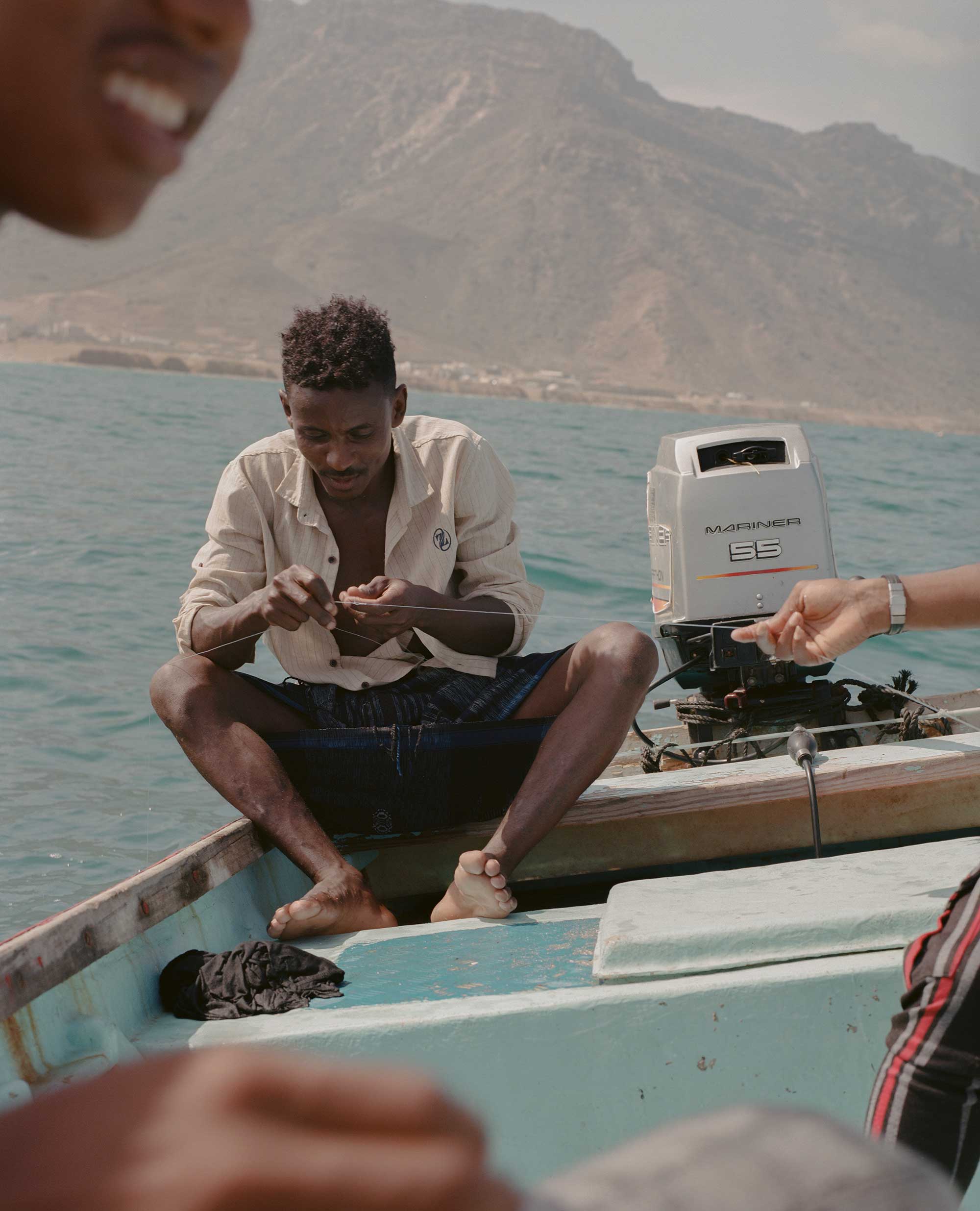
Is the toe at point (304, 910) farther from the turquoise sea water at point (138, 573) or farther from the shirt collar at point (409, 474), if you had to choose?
the turquoise sea water at point (138, 573)

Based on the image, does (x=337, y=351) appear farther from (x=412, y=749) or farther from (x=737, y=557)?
(x=737, y=557)

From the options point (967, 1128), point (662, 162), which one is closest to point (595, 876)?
point (967, 1128)

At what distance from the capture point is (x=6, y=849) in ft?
16.0

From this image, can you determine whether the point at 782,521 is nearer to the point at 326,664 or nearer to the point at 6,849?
the point at 326,664

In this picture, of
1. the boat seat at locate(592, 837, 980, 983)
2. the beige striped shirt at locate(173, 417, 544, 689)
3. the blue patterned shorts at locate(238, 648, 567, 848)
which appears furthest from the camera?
the beige striped shirt at locate(173, 417, 544, 689)

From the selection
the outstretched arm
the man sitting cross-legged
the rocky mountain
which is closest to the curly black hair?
the man sitting cross-legged

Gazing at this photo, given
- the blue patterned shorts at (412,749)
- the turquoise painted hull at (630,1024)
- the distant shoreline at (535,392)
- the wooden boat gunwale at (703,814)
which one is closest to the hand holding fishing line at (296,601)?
the blue patterned shorts at (412,749)

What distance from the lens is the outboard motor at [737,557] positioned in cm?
378

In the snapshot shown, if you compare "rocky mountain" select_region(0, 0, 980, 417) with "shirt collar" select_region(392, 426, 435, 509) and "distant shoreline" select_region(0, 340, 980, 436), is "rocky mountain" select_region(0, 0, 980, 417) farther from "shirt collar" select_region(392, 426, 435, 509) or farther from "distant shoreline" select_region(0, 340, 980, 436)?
"shirt collar" select_region(392, 426, 435, 509)

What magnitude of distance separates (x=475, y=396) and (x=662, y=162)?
8624cm

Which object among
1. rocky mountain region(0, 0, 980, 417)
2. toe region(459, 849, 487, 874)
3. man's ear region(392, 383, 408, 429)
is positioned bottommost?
toe region(459, 849, 487, 874)

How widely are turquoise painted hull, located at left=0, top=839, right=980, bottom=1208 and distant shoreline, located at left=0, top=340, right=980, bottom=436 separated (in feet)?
221

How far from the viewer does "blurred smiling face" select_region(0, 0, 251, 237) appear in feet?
1.23

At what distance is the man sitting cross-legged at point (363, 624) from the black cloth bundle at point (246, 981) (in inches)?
9.4
